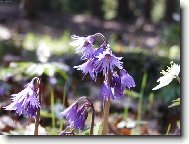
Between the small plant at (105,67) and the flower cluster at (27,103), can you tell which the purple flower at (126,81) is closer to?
the small plant at (105,67)

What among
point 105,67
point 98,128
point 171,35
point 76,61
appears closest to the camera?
point 105,67

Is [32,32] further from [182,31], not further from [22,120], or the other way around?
[182,31]

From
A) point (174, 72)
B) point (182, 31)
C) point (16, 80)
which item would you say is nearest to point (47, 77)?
point (16, 80)

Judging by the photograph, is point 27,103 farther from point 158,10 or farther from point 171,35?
point 171,35

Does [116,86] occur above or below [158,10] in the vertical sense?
below

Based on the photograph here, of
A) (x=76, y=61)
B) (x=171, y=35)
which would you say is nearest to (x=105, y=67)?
(x=76, y=61)

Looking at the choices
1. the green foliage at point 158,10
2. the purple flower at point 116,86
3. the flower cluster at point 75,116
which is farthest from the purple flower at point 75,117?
the green foliage at point 158,10

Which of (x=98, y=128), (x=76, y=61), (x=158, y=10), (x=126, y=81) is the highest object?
(x=158, y=10)

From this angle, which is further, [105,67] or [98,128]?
[98,128]

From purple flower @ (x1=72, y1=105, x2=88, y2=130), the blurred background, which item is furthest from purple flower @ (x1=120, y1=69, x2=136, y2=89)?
the blurred background
